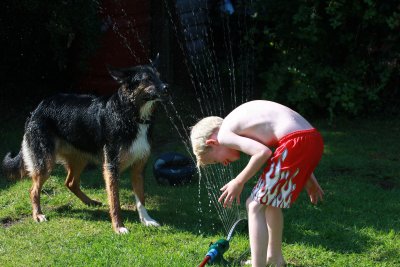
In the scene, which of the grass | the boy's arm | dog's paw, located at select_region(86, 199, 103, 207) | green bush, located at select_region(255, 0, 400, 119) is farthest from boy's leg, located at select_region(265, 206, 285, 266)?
green bush, located at select_region(255, 0, 400, 119)

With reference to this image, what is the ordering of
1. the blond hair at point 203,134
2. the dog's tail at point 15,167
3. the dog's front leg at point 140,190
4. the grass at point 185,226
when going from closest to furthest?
the blond hair at point 203,134 < the grass at point 185,226 < the dog's front leg at point 140,190 < the dog's tail at point 15,167

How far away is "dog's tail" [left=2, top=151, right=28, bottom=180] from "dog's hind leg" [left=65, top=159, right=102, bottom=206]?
16.4 inches

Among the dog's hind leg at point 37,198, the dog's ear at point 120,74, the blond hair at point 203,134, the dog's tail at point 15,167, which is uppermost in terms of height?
the dog's ear at point 120,74

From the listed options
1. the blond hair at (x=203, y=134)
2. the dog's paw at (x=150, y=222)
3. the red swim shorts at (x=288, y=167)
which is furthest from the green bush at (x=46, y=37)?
the red swim shorts at (x=288, y=167)

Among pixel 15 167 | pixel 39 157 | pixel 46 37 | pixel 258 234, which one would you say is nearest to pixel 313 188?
pixel 258 234

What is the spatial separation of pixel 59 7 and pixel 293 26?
10.8 feet

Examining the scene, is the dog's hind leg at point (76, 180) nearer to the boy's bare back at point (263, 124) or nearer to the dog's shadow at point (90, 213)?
the dog's shadow at point (90, 213)

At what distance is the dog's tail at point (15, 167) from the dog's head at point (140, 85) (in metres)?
1.36

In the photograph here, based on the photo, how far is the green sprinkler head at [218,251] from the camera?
13.1 feet

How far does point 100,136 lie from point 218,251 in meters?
1.61

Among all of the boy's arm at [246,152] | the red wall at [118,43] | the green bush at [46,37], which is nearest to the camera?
the boy's arm at [246,152]

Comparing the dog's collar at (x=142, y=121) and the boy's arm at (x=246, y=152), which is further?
the dog's collar at (x=142, y=121)

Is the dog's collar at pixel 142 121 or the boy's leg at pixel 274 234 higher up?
the dog's collar at pixel 142 121

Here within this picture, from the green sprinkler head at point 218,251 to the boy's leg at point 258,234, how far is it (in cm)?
38
